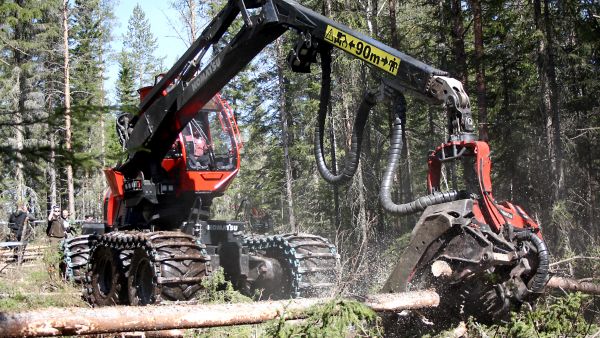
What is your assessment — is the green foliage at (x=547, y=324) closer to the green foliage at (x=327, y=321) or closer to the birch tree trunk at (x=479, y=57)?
the green foliage at (x=327, y=321)

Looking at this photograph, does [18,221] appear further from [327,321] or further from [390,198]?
[327,321]

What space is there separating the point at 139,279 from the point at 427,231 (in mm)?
4477

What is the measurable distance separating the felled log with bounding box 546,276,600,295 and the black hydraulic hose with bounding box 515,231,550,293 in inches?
47.2

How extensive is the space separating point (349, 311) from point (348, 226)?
17659 mm

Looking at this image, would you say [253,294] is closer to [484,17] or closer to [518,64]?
[484,17]

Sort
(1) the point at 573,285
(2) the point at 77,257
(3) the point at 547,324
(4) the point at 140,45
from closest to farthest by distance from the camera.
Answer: (3) the point at 547,324
(1) the point at 573,285
(2) the point at 77,257
(4) the point at 140,45

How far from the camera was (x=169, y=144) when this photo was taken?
9.45 metres

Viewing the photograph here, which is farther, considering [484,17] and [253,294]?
[484,17]

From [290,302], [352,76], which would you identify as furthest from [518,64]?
[290,302]

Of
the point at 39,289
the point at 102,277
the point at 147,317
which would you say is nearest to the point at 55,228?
the point at 39,289

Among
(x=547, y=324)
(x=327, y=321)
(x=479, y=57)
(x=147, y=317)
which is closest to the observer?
(x=147, y=317)

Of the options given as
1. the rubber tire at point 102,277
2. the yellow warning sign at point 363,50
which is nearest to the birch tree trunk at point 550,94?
the yellow warning sign at point 363,50

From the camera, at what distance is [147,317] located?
4.48m

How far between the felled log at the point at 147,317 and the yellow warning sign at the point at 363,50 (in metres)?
2.51
